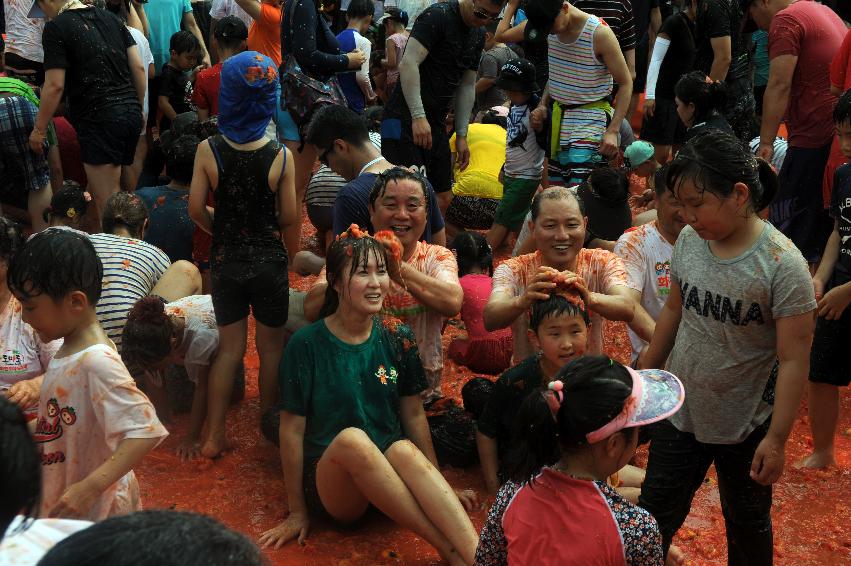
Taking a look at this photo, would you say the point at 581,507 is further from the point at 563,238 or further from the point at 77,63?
the point at 77,63

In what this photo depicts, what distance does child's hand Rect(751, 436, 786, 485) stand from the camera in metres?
3.03

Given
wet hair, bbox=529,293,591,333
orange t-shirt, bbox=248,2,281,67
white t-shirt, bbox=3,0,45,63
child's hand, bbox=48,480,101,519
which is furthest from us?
orange t-shirt, bbox=248,2,281,67

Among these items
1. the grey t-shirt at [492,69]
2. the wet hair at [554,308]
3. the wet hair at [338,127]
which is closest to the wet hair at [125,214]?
the wet hair at [338,127]

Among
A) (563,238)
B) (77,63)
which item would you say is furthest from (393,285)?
(77,63)

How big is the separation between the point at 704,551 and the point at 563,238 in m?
1.44

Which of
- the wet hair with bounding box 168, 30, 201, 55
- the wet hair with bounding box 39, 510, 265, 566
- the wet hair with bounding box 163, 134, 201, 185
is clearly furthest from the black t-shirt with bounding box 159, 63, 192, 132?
the wet hair with bounding box 39, 510, 265, 566

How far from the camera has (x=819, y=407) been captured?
4.52 meters

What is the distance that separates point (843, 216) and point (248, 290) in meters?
2.79

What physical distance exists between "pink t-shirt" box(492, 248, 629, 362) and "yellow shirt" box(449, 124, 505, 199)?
3262 millimetres

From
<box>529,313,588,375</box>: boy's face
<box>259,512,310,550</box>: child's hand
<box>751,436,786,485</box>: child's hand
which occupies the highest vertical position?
<box>751,436,786,485</box>: child's hand

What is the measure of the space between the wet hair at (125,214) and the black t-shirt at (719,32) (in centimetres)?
487

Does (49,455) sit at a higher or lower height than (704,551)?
higher

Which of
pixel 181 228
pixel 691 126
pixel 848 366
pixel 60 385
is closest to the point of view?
pixel 60 385

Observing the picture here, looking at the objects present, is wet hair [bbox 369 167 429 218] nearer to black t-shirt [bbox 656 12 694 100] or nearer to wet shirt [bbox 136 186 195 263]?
wet shirt [bbox 136 186 195 263]
